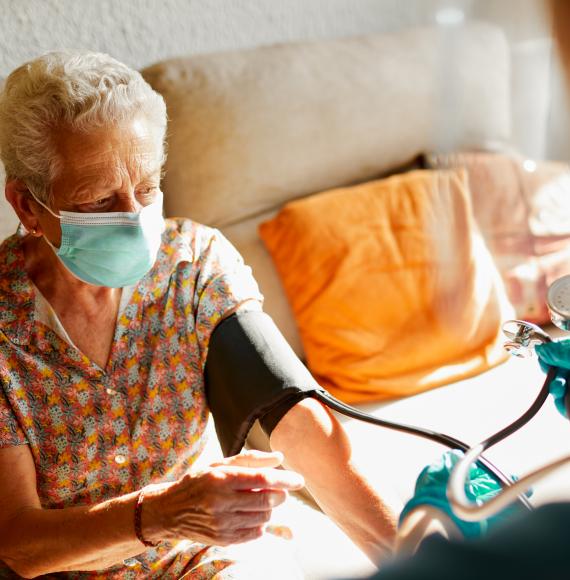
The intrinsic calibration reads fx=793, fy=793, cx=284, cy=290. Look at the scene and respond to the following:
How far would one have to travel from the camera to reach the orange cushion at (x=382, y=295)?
69.0 inches

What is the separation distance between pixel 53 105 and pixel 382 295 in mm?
910

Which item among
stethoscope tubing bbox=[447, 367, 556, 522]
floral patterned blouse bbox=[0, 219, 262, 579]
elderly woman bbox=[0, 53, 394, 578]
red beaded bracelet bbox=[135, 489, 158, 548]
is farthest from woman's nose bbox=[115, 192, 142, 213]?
stethoscope tubing bbox=[447, 367, 556, 522]

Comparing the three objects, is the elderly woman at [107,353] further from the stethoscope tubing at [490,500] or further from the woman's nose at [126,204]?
the stethoscope tubing at [490,500]

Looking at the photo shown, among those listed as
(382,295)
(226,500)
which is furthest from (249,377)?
(382,295)

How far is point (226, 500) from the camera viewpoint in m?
0.96

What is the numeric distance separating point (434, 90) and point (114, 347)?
1.14 metres

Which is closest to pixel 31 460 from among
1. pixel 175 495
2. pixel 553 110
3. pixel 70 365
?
pixel 70 365

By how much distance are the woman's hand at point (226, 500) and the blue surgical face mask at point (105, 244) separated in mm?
338

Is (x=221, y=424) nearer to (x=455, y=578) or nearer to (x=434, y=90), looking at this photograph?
(x=455, y=578)

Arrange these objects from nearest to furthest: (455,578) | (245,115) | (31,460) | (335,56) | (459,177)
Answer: (455,578)
(31,460)
(459,177)
(245,115)
(335,56)

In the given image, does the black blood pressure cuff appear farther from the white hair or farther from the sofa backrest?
the sofa backrest

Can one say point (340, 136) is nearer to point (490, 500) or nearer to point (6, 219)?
point (6, 219)

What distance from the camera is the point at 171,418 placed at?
1.24 meters

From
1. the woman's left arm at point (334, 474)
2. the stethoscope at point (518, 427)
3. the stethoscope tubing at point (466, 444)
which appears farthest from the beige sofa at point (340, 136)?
the stethoscope at point (518, 427)
